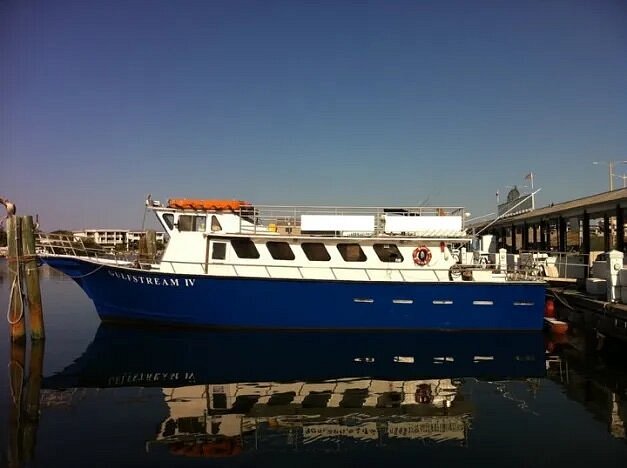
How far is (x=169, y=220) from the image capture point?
50.1 feet

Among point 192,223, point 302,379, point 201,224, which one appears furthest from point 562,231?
point 302,379

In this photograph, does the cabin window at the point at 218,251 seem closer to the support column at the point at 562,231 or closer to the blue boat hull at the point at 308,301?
the blue boat hull at the point at 308,301

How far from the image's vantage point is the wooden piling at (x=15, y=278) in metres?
12.8

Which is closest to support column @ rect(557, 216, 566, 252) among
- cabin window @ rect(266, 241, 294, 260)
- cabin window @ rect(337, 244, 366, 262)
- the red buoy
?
the red buoy

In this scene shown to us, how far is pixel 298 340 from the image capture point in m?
13.9

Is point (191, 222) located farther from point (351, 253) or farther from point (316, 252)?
point (351, 253)

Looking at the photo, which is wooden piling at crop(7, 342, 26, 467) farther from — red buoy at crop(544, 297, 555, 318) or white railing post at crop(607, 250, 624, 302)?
red buoy at crop(544, 297, 555, 318)

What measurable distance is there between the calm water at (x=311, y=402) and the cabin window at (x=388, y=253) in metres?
2.73

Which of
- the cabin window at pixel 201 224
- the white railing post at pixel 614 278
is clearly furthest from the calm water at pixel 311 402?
the cabin window at pixel 201 224

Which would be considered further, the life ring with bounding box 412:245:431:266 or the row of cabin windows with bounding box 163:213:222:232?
the life ring with bounding box 412:245:431:266

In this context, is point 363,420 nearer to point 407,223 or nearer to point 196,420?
point 196,420

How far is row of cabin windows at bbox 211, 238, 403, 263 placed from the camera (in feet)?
49.5

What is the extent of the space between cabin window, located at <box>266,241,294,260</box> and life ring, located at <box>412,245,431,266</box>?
4037 millimetres

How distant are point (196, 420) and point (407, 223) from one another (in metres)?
9.71
